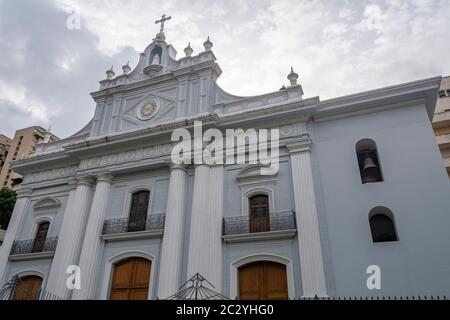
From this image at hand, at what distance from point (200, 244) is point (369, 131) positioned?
6843mm

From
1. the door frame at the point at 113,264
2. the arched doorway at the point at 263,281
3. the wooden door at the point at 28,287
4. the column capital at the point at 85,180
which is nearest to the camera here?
the arched doorway at the point at 263,281

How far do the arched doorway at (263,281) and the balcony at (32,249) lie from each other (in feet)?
26.1

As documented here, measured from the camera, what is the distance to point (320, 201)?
11219 mm

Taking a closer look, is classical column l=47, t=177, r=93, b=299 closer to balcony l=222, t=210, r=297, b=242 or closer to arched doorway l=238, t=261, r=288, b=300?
balcony l=222, t=210, r=297, b=242

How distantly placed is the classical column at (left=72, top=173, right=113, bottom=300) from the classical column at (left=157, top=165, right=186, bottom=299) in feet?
9.55

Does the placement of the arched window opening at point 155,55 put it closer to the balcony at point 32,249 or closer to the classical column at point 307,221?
the classical column at point 307,221

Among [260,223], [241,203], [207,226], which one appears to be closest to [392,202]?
[260,223]

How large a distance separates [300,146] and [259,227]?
10.3 feet

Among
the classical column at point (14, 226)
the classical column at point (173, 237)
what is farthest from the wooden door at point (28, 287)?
the classical column at point (173, 237)

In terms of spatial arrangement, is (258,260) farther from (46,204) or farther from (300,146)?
(46,204)

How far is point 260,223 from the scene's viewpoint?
38.3ft

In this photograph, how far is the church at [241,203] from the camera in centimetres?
1009
